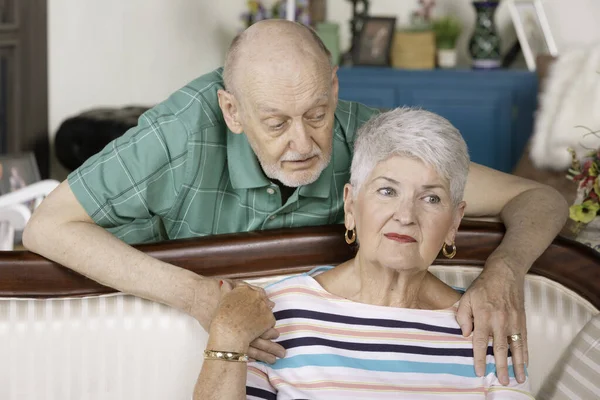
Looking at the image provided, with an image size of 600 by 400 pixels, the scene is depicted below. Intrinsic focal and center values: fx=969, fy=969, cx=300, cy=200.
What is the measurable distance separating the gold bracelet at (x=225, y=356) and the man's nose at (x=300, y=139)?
0.50 metres

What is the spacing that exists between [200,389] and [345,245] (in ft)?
1.56

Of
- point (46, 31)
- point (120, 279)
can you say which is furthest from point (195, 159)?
point (46, 31)

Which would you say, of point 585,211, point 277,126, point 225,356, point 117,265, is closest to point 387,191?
point 277,126

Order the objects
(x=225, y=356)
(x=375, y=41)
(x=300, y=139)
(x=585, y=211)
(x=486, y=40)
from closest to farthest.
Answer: (x=225, y=356)
(x=300, y=139)
(x=585, y=211)
(x=486, y=40)
(x=375, y=41)

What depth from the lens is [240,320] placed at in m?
1.76

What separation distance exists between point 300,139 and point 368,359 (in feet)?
1.63

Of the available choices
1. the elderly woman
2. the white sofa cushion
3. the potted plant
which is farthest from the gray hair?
the potted plant

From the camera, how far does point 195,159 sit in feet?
6.99

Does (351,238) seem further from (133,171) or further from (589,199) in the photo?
(589,199)

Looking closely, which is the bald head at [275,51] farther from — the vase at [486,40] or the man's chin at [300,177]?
the vase at [486,40]

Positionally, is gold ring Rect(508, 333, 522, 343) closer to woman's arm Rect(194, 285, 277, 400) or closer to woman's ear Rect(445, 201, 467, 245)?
woman's ear Rect(445, 201, 467, 245)

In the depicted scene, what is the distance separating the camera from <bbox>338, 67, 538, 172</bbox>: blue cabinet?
491 cm

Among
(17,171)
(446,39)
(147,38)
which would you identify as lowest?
(17,171)

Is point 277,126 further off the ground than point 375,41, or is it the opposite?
point 277,126
